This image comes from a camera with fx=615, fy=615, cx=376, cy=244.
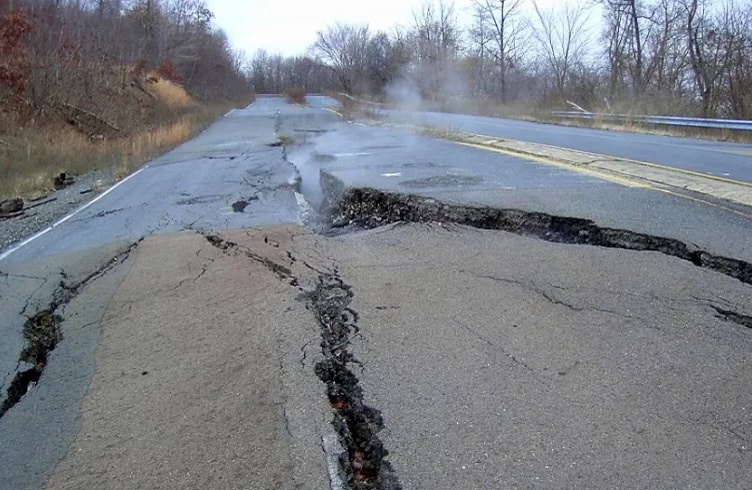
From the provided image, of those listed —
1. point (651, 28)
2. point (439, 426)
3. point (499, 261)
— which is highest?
point (651, 28)

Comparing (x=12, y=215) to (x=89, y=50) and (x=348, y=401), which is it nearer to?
(x=348, y=401)

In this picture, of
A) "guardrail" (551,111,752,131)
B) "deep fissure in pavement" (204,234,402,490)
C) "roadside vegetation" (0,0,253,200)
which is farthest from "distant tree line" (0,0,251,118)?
"guardrail" (551,111,752,131)

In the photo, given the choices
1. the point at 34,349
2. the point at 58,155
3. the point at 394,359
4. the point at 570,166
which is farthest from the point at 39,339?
the point at 58,155

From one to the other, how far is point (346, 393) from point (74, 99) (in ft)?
73.3

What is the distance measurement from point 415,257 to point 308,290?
1123mm

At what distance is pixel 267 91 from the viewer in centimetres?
11175

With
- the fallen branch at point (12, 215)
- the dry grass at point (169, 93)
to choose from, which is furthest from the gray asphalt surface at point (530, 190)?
the dry grass at point (169, 93)

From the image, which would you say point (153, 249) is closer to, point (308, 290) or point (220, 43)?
point (308, 290)

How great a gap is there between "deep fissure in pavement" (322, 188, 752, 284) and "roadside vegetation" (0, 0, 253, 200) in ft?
24.7

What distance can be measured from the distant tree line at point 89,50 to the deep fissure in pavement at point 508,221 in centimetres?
1489

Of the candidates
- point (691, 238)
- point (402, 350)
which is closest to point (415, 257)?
point (402, 350)

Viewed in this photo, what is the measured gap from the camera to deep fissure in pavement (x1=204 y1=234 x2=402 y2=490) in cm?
257

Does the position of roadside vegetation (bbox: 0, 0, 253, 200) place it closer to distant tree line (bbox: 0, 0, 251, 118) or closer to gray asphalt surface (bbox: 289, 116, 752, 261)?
distant tree line (bbox: 0, 0, 251, 118)

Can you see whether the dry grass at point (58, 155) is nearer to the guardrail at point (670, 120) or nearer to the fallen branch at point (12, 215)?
the fallen branch at point (12, 215)
